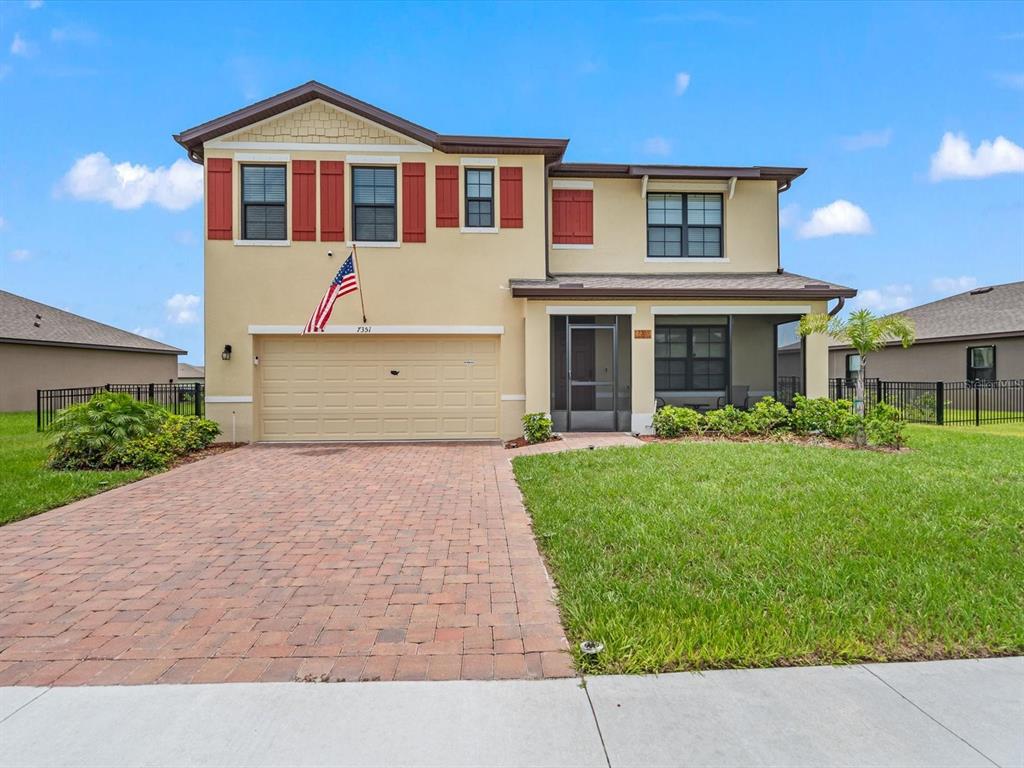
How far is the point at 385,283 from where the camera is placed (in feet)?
41.7

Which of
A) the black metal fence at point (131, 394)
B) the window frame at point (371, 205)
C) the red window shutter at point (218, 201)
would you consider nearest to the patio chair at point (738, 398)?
the window frame at point (371, 205)

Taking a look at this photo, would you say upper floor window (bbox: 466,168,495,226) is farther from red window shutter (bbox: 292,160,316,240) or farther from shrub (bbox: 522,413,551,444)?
shrub (bbox: 522,413,551,444)

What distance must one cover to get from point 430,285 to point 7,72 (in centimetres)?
1136

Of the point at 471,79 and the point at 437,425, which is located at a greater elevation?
the point at 471,79

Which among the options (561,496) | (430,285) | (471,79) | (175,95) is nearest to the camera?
(561,496)

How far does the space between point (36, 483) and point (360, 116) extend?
9432 millimetres

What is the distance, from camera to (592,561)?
15.1 feet

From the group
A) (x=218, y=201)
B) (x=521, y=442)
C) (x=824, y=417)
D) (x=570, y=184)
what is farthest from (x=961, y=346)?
(x=218, y=201)

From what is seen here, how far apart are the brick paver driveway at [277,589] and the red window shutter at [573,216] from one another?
848 centimetres

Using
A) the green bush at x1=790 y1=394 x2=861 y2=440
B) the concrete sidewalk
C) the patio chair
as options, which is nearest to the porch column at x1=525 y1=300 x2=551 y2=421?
the patio chair

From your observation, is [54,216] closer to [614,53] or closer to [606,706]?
[614,53]

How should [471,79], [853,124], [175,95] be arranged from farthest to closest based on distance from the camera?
[471,79], [853,124], [175,95]

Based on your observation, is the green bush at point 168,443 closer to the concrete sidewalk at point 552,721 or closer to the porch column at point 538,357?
the porch column at point 538,357

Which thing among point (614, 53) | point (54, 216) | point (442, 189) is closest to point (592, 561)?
point (442, 189)
